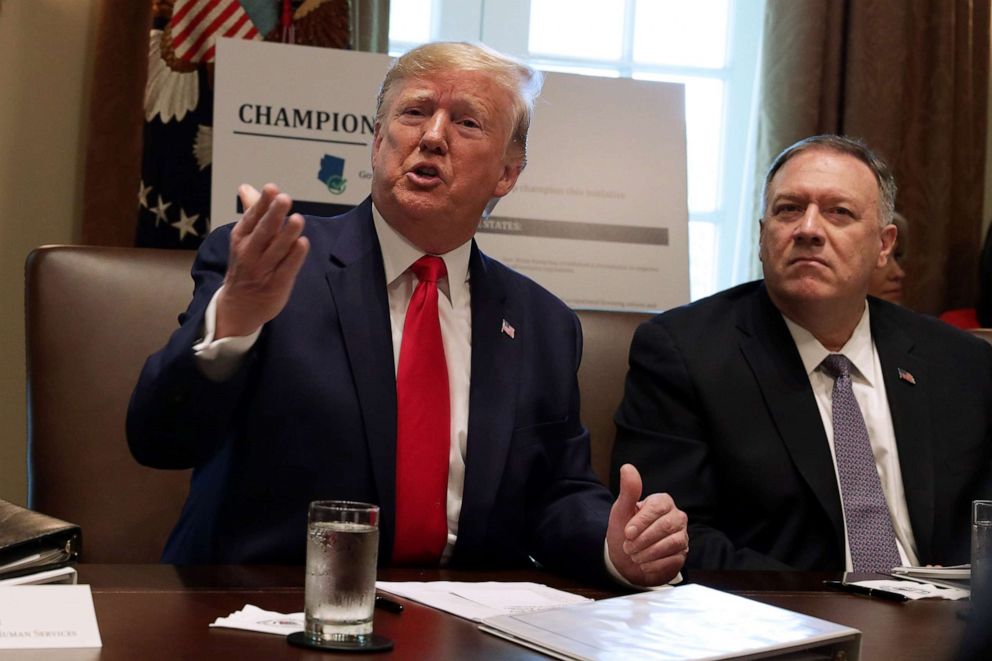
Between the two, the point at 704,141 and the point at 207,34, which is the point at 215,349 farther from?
the point at 704,141

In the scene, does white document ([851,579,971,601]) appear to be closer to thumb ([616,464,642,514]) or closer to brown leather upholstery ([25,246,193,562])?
thumb ([616,464,642,514])

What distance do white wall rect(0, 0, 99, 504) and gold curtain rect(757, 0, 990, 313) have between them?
249 cm

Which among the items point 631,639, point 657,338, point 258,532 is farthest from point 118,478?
point 631,639

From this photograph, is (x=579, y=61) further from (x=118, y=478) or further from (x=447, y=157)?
(x=118, y=478)

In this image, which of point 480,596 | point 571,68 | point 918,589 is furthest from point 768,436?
point 571,68

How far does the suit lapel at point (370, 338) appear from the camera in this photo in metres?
2.04

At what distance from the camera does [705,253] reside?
504 cm

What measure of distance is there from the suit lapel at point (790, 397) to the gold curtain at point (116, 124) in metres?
2.17

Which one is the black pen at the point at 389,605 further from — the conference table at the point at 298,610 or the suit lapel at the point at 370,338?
the suit lapel at the point at 370,338

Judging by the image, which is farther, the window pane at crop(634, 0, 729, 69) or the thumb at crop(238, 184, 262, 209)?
the window pane at crop(634, 0, 729, 69)

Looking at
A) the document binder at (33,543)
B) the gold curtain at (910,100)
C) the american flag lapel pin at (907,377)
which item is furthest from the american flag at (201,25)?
the document binder at (33,543)

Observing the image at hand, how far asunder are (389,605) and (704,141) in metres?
3.94

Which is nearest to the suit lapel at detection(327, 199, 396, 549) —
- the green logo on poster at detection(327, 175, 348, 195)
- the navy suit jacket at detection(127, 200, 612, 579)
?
the navy suit jacket at detection(127, 200, 612, 579)

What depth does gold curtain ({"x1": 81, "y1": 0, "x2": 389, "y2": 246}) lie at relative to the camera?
13.2 feet
